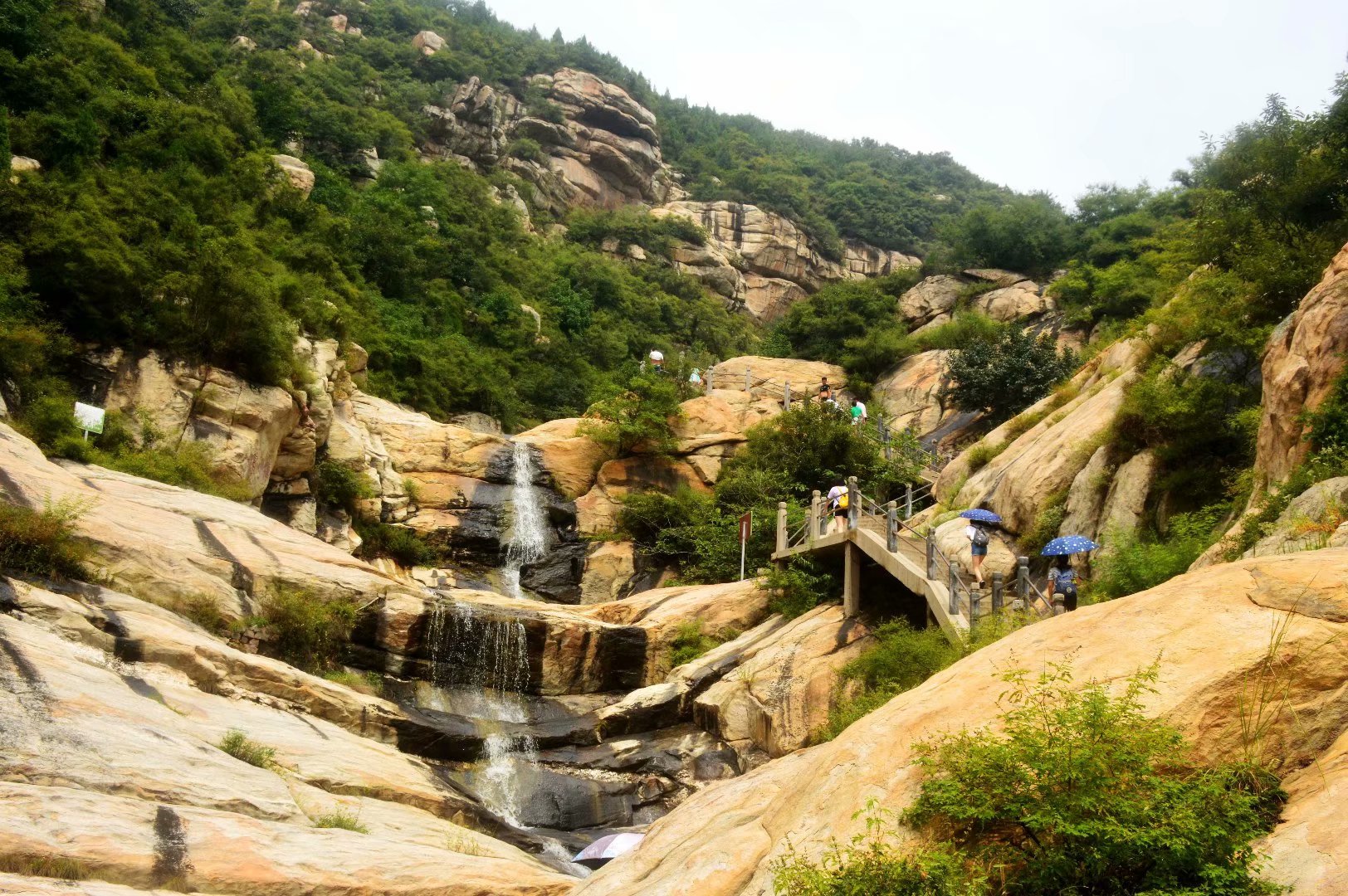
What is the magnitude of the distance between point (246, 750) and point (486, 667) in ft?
29.8

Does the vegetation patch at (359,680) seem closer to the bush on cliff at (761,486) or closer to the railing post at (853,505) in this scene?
the railing post at (853,505)

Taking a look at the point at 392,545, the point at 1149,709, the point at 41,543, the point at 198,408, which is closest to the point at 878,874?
the point at 1149,709

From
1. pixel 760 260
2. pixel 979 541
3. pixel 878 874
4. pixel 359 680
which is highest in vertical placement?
pixel 760 260

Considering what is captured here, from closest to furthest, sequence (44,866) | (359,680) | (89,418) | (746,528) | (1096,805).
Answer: (1096,805) < (44,866) < (359,680) < (89,418) < (746,528)

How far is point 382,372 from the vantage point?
33688 mm

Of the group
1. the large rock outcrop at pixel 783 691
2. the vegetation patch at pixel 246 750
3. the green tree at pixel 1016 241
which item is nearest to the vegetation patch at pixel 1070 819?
the vegetation patch at pixel 246 750

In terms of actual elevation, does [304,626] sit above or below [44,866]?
below

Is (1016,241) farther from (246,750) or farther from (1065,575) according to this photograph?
(246,750)

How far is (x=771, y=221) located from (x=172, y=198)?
162ft

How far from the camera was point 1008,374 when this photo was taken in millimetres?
31609

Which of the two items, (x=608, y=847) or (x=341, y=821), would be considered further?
(x=608, y=847)

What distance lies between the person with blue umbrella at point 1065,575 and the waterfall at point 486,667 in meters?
9.10

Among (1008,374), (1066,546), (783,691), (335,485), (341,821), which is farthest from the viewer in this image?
(1008,374)

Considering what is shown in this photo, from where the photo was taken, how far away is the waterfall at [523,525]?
27.1m
